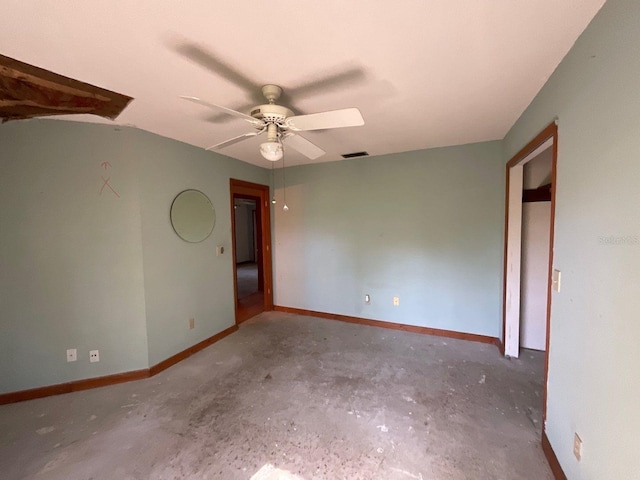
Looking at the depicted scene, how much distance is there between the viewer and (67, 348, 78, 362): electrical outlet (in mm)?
2246

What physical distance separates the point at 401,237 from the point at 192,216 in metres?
2.55

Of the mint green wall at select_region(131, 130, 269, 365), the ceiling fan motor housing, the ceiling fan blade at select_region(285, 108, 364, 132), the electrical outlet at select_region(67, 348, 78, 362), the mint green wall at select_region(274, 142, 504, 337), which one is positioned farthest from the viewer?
the mint green wall at select_region(274, 142, 504, 337)

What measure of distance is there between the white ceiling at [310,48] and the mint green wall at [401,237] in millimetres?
1161

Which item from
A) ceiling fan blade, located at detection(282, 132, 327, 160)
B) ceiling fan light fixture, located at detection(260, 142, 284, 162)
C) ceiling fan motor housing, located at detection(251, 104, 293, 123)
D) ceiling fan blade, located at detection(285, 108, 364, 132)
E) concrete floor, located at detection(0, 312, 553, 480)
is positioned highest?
ceiling fan motor housing, located at detection(251, 104, 293, 123)

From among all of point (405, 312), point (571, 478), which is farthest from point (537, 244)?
point (571, 478)

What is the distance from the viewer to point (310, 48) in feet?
4.35

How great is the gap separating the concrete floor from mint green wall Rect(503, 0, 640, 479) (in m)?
0.53

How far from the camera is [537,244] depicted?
2.71 metres

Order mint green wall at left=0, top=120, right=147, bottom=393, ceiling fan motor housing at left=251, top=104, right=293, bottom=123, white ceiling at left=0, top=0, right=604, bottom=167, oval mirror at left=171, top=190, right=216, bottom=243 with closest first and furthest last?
white ceiling at left=0, top=0, right=604, bottom=167 → ceiling fan motor housing at left=251, top=104, right=293, bottom=123 → mint green wall at left=0, top=120, right=147, bottom=393 → oval mirror at left=171, top=190, right=216, bottom=243

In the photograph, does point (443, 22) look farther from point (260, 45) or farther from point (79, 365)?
point (79, 365)

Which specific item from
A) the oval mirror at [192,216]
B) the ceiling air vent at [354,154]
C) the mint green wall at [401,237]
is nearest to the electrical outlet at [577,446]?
the mint green wall at [401,237]

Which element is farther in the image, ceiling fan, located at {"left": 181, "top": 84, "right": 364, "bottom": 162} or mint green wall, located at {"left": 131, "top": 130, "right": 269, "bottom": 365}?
mint green wall, located at {"left": 131, "top": 130, "right": 269, "bottom": 365}

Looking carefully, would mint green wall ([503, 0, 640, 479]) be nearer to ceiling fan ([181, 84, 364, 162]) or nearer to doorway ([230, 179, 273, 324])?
ceiling fan ([181, 84, 364, 162])

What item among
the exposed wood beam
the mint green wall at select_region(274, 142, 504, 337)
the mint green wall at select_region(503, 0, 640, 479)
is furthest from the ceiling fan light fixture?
the mint green wall at select_region(274, 142, 504, 337)
